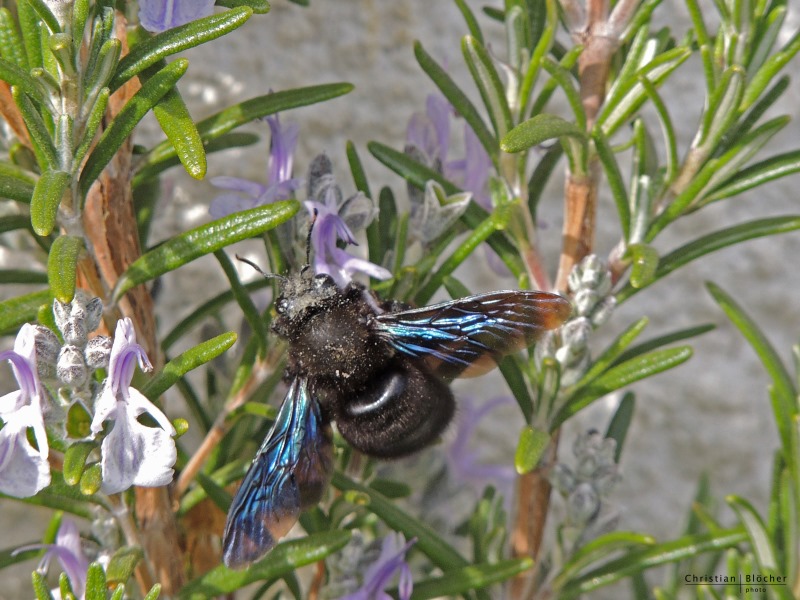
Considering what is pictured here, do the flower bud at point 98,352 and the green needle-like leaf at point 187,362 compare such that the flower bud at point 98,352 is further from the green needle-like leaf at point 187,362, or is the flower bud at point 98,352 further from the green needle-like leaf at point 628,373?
the green needle-like leaf at point 628,373

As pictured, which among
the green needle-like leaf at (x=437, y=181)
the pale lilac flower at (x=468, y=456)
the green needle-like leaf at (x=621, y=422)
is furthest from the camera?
the pale lilac flower at (x=468, y=456)

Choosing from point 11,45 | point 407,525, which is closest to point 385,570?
point 407,525

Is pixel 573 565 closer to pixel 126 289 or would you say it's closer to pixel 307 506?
pixel 307 506

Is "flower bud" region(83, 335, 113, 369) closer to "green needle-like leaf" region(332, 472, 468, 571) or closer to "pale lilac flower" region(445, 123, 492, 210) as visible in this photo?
"green needle-like leaf" region(332, 472, 468, 571)

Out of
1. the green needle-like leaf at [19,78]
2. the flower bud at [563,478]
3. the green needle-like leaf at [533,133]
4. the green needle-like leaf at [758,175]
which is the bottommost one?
the flower bud at [563,478]

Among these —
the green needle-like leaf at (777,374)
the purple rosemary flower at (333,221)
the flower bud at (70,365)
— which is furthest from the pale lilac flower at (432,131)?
the flower bud at (70,365)

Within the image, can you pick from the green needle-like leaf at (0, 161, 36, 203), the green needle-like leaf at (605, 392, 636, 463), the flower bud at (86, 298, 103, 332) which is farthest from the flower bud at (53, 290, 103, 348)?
the green needle-like leaf at (605, 392, 636, 463)
